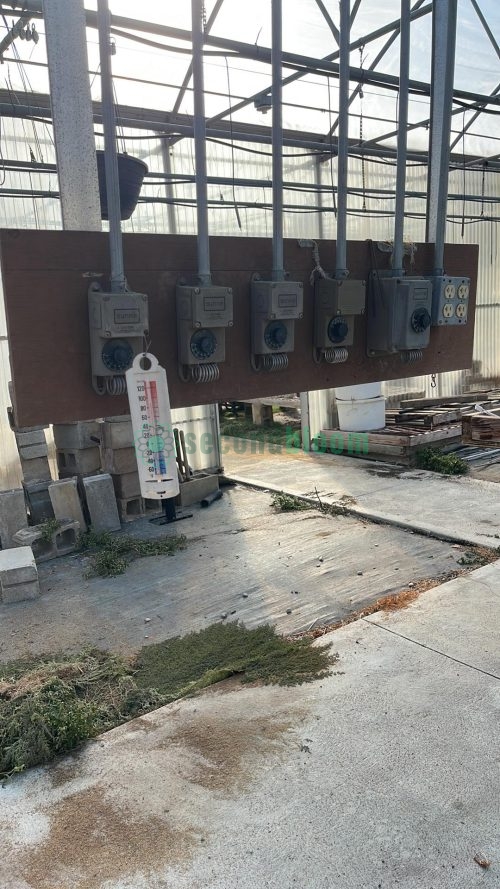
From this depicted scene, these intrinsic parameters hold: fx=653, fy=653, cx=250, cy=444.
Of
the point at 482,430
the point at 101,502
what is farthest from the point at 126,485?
the point at 482,430

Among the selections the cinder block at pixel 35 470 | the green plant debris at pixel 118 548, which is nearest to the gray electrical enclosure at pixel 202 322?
the green plant debris at pixel 118 548

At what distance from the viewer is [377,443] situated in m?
11.0

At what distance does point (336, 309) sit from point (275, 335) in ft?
0.71

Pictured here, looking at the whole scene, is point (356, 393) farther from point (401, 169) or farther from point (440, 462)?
point (401, 169)

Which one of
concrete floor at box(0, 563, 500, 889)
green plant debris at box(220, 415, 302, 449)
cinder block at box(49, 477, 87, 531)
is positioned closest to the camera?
concrete floor at box(0, 563, 500, 889)

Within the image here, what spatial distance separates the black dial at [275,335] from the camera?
1921 millimetres

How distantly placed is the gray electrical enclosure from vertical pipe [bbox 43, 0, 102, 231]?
1.04 ft

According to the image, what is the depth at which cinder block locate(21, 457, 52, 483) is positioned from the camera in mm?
8214

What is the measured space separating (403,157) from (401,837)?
111 inches

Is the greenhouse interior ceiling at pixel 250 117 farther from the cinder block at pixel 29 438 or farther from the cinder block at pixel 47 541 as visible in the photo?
the cinder block at pixel 47 541

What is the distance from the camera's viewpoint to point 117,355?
164 centimetres

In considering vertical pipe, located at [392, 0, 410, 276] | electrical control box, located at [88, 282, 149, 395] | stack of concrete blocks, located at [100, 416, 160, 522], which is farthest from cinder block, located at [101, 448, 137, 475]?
electrical control box, located at [88, 282, 149, 395]

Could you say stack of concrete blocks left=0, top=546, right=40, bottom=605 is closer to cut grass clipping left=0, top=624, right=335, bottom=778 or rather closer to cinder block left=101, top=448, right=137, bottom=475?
cut grass clipping left=0, top=624, right=335, bottom=778

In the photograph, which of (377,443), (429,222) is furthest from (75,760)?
(377,443)
